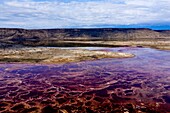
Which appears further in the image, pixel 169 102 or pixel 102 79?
pixel 102 79

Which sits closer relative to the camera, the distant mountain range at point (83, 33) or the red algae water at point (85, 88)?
the red algae water at point (85, 88)

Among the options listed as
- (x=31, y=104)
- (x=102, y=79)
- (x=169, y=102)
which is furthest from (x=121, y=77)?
(x=31, y=104)

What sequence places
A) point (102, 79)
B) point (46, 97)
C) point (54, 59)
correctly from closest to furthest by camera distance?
point (46, 97) → point (102, 79) → point (54, 59)

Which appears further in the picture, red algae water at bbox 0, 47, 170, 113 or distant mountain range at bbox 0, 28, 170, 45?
distant mountain range at bbox 0, 28, 170, 45

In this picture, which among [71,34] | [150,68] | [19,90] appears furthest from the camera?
[71,34]

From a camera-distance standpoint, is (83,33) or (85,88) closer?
(85,88)

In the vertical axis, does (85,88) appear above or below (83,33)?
above

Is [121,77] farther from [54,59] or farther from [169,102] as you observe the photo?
[54,59]
